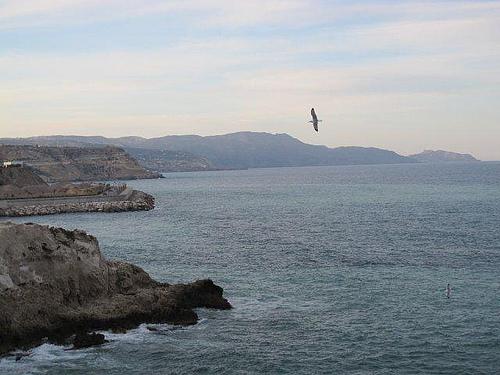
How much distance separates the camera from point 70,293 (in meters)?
35.9

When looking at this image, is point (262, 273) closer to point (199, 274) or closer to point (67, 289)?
point (199, 274)

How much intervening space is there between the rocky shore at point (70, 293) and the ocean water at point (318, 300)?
1.38m

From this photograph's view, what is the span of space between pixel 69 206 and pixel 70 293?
8069cm

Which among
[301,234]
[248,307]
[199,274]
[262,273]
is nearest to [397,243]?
[301,234]

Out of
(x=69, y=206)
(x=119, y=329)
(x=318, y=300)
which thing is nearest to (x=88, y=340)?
(x=119, y=329)

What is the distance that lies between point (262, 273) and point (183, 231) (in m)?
31.7

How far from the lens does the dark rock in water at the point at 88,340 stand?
105 ft

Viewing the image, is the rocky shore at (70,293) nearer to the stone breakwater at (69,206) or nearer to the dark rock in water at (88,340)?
the dark rock in water at (88,340)

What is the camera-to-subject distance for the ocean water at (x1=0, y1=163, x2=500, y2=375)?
29750 mm

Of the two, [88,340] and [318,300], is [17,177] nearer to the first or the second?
[318,300]

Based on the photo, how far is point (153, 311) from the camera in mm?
36594

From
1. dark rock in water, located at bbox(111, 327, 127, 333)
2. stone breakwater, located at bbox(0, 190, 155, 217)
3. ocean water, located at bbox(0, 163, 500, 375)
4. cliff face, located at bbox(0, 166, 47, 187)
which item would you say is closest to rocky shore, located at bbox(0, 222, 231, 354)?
dark rock in water, located at bbox(111, 327, 127, 333)

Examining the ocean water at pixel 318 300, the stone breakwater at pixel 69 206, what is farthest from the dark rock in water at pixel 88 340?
the stone breakwater at pixel 69 206

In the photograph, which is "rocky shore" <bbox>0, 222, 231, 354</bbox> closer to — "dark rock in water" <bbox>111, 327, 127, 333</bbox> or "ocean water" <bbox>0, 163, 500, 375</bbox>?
"dark rock in water" <bbox>111, 327, 127, 333</bbox>
